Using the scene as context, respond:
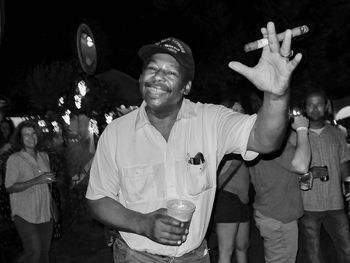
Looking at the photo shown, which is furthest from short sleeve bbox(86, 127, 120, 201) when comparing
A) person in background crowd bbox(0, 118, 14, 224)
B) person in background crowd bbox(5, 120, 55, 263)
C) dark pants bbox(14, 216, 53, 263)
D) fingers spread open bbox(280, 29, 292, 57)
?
person in background crowd bbox(0, 118, 14, 224)

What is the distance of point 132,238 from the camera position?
3.12 m

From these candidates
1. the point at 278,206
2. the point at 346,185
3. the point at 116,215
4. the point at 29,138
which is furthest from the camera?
the point at 29,138

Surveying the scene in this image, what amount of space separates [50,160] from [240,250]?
2.56 meters

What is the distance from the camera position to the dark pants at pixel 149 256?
121 inches

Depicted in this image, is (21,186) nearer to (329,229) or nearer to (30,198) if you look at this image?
(30,198)

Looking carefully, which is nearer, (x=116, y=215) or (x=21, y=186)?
(x=116, y=215)

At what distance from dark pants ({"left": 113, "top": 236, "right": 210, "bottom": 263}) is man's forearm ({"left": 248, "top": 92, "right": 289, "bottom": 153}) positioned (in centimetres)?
81

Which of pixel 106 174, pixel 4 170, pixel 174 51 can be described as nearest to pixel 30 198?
pixel 4 170

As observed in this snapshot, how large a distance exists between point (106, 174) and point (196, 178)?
0.56 meters

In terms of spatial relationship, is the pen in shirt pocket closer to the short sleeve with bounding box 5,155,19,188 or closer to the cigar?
the cigar

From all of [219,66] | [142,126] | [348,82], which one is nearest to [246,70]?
[142,126]

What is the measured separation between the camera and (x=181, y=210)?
279 centimetres

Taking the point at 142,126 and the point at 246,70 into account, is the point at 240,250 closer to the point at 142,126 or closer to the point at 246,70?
the point at 142,126

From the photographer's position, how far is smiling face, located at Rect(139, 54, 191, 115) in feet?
10.4
